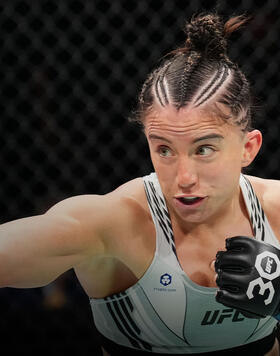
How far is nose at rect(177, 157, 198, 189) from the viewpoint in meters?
1.13

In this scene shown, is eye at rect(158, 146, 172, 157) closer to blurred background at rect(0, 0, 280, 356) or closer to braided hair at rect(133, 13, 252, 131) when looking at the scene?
braided hair at rect(133, 13, 252, 131)

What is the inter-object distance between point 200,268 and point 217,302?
0.08 metres

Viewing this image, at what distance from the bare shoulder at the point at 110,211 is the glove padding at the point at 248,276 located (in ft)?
0.70

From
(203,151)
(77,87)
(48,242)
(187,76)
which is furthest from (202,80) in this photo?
(77,87)

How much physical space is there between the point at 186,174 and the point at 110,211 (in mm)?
199

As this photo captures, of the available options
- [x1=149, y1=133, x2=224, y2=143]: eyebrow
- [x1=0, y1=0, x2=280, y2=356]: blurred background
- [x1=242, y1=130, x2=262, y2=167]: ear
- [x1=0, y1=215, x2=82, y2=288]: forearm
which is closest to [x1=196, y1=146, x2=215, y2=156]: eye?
[x1=149, y1=133, x2=224, y2=143]: eyebrow

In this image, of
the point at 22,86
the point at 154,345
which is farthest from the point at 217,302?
the point at 22,86

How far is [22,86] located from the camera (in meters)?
2.32

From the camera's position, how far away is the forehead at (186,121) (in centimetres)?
115

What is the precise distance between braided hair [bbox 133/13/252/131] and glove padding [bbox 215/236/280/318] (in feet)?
0.84

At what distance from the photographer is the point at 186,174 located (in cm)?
113

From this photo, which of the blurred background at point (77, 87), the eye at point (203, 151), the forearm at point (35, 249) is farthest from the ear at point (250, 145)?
the blurred background at point (77, 87)

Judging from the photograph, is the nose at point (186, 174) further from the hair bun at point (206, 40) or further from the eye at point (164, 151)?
the hair bun at point (206, 40)

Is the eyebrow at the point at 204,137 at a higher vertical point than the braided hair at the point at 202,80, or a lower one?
lower
